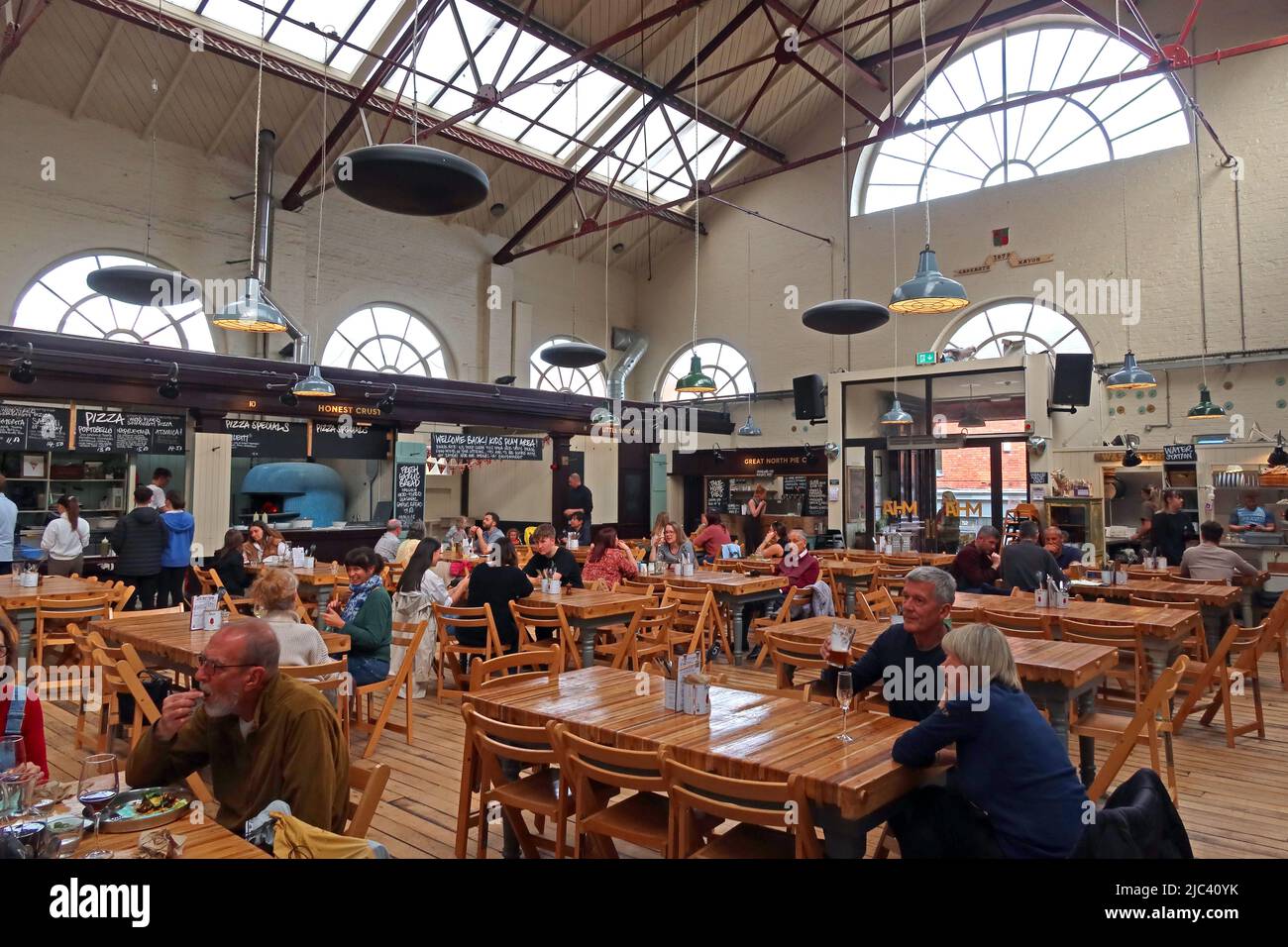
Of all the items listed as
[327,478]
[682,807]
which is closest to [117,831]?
[682,807]

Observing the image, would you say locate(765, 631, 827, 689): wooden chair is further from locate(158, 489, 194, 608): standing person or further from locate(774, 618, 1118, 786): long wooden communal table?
locate(158, 489, 194, 608): standing person

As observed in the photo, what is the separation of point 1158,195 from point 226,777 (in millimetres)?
14758

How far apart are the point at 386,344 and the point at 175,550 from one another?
25.6 feet

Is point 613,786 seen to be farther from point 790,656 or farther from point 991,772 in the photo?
point 790,656

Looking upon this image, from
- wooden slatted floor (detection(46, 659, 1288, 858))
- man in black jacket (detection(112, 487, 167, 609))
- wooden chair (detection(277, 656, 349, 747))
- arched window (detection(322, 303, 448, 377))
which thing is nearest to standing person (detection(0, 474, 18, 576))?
man in black jacket (detection(112, 487, 167, 609))

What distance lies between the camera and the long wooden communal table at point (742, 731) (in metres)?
2.32

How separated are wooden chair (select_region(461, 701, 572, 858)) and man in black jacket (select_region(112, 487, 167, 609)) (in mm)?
5939

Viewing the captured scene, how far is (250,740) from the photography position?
2.21m

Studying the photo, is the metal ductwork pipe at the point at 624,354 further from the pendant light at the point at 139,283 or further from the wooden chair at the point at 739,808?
the wooden chair at the point at 739,808

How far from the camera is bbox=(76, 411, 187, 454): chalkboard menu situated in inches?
383

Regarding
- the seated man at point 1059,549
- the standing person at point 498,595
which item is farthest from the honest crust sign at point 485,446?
the seated man at point 1059,549

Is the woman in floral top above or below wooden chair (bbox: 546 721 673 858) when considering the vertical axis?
above

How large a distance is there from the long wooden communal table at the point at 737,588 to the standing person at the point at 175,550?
4.69 m

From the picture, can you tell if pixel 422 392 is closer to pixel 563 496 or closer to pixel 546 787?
pixel 563 496
